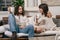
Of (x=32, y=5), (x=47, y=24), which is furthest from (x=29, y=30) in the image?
(x=32, y=5)

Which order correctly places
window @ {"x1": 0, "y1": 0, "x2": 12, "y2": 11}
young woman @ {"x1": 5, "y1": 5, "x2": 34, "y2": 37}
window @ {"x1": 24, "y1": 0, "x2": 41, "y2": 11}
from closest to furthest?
young woman @ {"x1": 5, "y1": 5, "x2": 34, "y2": 37} < window @ {"x1": 24, "y1": 0, "x2": 41, "y2": 11} < window @ {"x1": 0, "y1": 0, "x2": 12, "y2": 11}

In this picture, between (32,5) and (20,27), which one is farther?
(32,5)

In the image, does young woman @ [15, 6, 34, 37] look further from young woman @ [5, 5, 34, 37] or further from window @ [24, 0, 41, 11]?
window @ [24, 0, 41, 11]

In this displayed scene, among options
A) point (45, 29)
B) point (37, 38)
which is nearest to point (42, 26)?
point (45, 29)

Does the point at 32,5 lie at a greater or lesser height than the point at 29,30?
greater

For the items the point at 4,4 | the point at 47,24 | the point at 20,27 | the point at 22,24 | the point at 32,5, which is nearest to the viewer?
the point at 20,27

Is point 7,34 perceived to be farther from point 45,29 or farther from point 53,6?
point 53,6

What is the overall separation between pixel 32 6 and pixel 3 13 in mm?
1036

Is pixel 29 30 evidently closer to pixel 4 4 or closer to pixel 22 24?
pixel 22 24

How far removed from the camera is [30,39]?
4.13 m

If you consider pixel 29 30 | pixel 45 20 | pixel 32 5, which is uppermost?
pixel 32 5

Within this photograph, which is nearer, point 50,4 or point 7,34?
point 7,34

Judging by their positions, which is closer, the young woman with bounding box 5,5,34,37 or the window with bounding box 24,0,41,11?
the young woman with bounding box 5,5,34,37

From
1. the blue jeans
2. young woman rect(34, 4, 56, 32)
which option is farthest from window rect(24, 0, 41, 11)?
the blue jeans
